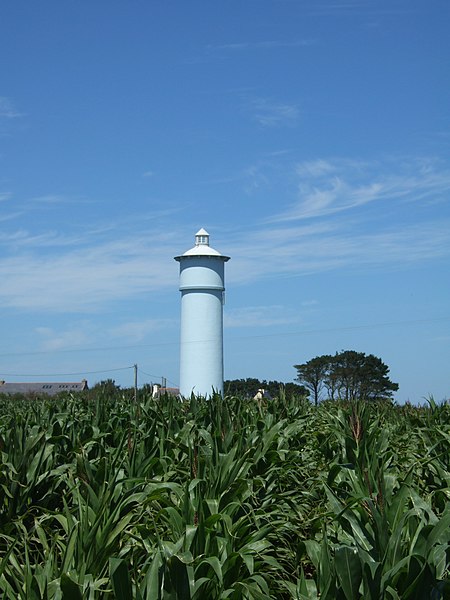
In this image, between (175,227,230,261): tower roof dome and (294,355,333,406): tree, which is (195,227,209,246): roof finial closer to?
(175,227,230,261): tower roof dome

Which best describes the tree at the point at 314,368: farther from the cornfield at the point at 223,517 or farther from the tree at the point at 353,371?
the cornfield at the point at 223,517

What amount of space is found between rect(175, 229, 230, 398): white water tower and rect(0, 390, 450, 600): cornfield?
17.5 m

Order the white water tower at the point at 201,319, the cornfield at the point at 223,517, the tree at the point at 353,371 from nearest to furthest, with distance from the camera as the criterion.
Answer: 1. the cornfield at the point at 223,517
2. the white water tower at the point at 201,319
3. the tree at the point at 353,371

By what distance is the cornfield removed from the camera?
392 cm

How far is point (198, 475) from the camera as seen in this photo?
217 inches

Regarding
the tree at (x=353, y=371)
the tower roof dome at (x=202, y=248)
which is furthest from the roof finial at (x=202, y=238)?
the tree at (x=353, y=371)

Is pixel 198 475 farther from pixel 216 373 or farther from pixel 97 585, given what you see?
pixel 216 373

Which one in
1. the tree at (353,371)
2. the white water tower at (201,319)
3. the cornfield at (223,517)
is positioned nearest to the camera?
the cornfield at (223,517)

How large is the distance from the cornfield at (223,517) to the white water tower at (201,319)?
17.5 meters

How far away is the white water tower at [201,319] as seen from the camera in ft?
86.4

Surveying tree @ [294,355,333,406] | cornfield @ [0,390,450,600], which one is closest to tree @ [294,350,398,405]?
tree @ [294,355,333,406]

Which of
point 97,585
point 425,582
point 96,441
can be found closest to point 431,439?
point 96,441

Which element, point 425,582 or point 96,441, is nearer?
point 425,582

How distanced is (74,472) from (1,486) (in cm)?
70
